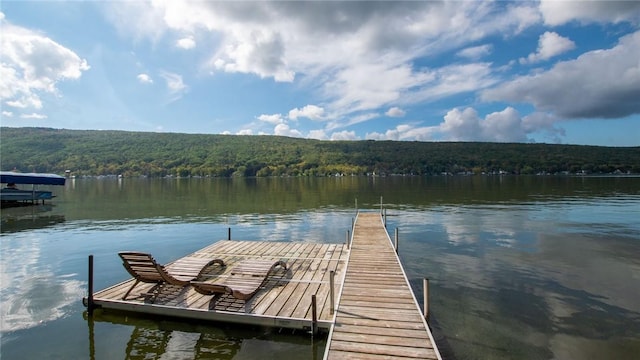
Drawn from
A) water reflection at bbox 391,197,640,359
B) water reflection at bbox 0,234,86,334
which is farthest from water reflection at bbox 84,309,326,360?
water reflection at bbox 391,197,640,359

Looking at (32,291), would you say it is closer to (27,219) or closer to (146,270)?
(146,270)

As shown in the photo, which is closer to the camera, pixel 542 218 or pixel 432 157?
pixel 542 218

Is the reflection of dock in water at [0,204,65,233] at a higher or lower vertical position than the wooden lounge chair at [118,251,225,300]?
lower

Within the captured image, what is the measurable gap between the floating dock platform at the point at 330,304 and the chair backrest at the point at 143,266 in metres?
0.45

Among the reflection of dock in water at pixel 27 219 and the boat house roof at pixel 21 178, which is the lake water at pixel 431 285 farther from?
the boat house roof at pixel 21 178

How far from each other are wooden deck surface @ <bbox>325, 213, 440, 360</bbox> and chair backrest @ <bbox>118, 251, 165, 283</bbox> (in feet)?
19.4

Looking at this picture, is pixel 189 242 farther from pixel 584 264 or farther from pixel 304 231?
pixel 584 264

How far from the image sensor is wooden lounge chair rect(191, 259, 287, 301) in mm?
10031

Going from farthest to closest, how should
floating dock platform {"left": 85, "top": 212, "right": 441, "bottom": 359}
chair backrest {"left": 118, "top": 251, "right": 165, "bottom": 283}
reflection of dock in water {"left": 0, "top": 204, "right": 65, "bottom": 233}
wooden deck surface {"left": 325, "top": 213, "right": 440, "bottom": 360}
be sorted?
reflection of dock in water {"left": 0, "top": 204, "right": 65, "bottom": 233} < chair backrest {"left": 118, "top": 251, "right": 165, "bottom": 283} < floating dock platform {"left": 85, "top": 212, "right": 441, "bottom": 359} < wooden deck surface {"left": 325, "top": 213, "right": 440, "bottom": 360}

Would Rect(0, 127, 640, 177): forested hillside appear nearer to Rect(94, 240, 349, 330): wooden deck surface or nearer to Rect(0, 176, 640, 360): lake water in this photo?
Rect(0, 176, 640, 360): lake water

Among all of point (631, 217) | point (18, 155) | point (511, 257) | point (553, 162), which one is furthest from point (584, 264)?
point (18, 155)

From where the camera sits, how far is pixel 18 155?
151500 millimetres

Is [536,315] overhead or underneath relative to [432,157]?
underneath

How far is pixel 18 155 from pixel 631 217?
204 meters
